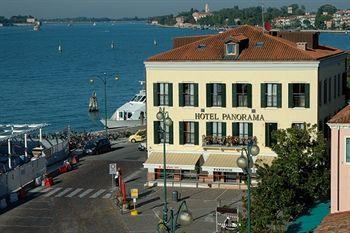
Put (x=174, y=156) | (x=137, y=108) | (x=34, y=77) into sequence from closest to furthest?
(x=174, y=156) → (x=137, y=108) → (x=34, y=77)

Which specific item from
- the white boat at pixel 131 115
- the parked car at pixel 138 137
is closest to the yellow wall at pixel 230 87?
the parked car at pixel 138 137

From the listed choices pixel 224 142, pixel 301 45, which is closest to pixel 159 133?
pixel 224 142

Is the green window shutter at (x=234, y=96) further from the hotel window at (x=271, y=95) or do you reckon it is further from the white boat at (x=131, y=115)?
the white boat at (x=131, y=115)

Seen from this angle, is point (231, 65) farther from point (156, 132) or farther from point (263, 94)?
point (156, 132)

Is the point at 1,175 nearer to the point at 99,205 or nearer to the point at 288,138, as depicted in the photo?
the point at 99,205

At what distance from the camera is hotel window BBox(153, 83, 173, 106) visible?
164ft

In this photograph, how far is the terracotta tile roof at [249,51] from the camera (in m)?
47.8

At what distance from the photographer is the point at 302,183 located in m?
37.0

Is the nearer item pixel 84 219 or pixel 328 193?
pixel 328 193

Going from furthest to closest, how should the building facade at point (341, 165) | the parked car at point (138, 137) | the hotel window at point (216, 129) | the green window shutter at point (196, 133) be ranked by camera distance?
the parked car at point (138, 137) → the green window shutter at point (196, 133) → the hotel window at point (216, 129) → the building facade at point (341, 165)

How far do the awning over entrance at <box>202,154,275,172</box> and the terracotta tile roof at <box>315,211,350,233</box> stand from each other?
16.1 meters

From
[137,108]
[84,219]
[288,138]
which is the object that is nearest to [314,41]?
[288,138]

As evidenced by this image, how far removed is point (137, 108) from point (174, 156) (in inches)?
1568

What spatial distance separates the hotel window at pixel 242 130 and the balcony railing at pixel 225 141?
0.85 feet
